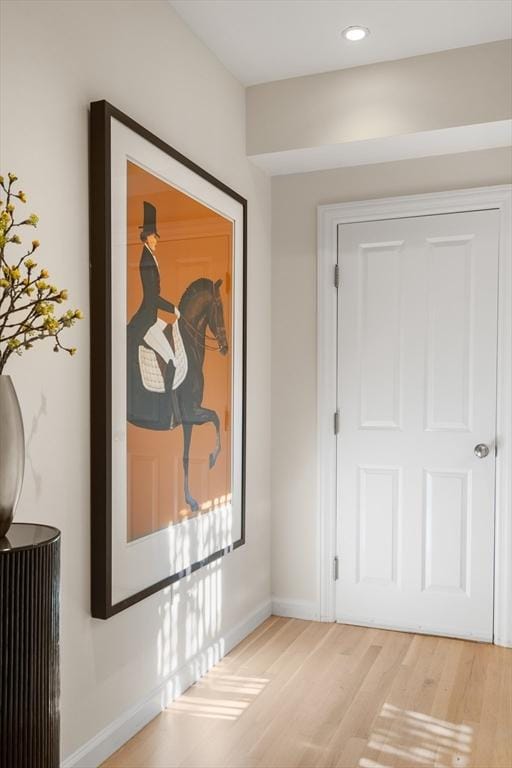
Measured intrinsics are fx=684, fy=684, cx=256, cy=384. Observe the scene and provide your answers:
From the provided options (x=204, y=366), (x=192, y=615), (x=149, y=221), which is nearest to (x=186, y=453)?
(x=204, y=366)

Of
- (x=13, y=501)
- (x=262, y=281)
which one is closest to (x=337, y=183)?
(x=262, y=281)

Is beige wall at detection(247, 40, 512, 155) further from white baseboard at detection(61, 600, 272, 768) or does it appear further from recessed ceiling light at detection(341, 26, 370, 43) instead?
white baseboard at detection(61, 600, 272, 768)

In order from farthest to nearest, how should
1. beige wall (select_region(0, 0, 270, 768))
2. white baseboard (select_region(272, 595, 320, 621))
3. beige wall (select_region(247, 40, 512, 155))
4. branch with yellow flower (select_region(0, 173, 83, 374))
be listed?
1. white baseboard (select_region(272, 595, 320, 621))
2. beige wall (select_region(247, 40, 512, 155))
3. beige wall (select_region(0, 0, 270, 768))
4. branch with yellow flower (select_region(0, 173, 83, 374))

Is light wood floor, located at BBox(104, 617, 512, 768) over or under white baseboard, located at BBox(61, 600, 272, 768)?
under

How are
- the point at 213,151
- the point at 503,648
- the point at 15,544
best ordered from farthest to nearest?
the point at 503,648 → the point at 213,151 → the point at 15,544

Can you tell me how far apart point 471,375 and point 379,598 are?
1.21 metres

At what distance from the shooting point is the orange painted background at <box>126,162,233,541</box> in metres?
2.29

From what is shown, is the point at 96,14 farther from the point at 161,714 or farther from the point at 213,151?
the point at 161,714

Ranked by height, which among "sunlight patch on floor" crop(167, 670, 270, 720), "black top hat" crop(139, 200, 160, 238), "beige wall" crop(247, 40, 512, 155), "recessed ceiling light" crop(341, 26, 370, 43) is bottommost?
"sunlight patch on floor" crop(167, 670, 270, 720)

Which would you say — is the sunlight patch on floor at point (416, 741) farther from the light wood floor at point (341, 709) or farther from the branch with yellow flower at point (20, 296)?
the branch with yellow flower at point (20, 296)

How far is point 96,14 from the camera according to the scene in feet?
7.02

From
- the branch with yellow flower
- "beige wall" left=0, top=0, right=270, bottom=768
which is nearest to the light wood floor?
"beige wall" left=0, top=0, right=270, bottom=768

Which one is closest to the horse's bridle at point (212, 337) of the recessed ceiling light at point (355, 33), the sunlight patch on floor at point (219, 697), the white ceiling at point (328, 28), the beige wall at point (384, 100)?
the beige wall at point (384, 100)

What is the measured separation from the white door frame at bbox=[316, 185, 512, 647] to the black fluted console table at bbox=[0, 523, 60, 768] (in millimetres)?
2307
